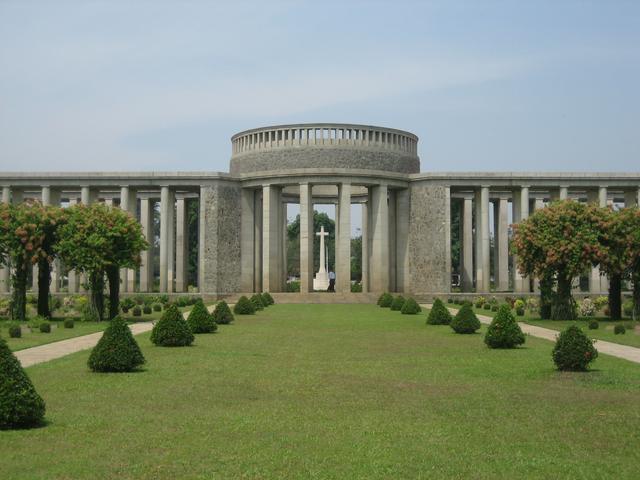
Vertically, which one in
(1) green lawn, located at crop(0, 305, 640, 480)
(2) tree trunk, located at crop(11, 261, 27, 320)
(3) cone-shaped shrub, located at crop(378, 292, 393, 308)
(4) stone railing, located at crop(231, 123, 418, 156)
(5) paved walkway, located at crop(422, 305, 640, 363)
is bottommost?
(5) paved walkway, located at crop(422, 305, 640, 363)

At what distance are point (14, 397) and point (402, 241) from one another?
58792 mm

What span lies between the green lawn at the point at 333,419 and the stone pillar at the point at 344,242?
4159 centimetres

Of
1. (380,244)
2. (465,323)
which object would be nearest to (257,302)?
(380,244)

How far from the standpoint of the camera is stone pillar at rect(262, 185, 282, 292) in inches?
2653

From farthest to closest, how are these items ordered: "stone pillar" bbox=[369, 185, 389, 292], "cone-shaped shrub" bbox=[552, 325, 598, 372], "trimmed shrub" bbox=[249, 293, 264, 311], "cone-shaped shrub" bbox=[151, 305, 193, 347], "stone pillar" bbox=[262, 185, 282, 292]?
"stone pillar" bbox=[369, 185, 389, 292] → "stone pillar" bbox=[262, 185, 282, 292] → "trimmed shrub" bbox=[249, 293, 264, 311] → "cone-shaped shrub" bbox=[151, 305, 193, 347] → "cone-shaped shrub" bbox=[552, 325, 598, 372]

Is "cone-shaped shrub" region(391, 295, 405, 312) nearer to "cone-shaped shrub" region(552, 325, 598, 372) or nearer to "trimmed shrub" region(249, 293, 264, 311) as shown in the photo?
"trimmed shrub" region(249, 293, 264, 311)

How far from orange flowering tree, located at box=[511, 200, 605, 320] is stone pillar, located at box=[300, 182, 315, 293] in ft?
87.0

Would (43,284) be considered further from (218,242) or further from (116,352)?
(218,242)

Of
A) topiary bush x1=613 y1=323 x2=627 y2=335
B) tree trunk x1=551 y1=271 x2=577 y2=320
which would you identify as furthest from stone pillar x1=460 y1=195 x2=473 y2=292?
topiary bush x1=613 y1=323 x2=627 y2=335

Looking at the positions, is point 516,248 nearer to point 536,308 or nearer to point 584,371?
point 536,308

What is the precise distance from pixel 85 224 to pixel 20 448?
1152 inches

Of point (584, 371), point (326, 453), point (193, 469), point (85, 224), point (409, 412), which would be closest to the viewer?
point (193, 469)

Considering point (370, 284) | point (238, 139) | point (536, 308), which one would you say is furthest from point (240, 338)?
point (238, 139)

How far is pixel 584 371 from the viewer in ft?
67.3
